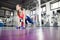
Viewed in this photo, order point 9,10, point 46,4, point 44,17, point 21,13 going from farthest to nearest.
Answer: point 44,17, point 46,4, point 9,10, point 21,13

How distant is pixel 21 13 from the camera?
2053 millimetres

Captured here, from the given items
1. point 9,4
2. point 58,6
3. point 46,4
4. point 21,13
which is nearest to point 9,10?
point 9,4

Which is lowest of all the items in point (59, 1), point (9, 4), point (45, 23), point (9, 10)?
point (45, 23)

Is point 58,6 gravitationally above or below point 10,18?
above

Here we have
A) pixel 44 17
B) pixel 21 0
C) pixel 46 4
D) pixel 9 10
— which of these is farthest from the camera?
pixel 44 17

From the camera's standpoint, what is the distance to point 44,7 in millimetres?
4168

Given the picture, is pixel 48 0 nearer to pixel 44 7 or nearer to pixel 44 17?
pixel 44 7

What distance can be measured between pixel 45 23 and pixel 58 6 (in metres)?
0.84

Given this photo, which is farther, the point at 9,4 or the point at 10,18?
the point at 10,18

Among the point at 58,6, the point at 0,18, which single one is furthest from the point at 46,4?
the point at 0,18

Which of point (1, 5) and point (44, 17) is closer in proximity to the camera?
point (1, 5)

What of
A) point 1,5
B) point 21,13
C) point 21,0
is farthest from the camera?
point 1,5

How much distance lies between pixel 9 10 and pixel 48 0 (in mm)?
2028

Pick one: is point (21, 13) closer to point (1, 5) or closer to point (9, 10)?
point (9, 10)
